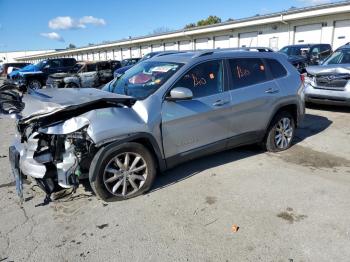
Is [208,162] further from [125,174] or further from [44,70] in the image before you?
[44,70]

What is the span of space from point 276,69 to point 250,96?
941 mm

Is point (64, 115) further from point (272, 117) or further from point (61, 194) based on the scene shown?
point (272, 117)

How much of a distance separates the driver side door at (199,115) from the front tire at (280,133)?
44.5 inches

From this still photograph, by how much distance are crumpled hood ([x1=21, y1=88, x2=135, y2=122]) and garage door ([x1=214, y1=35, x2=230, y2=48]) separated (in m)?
26.2

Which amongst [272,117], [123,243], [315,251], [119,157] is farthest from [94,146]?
[272,117]

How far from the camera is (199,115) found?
14.6 ft

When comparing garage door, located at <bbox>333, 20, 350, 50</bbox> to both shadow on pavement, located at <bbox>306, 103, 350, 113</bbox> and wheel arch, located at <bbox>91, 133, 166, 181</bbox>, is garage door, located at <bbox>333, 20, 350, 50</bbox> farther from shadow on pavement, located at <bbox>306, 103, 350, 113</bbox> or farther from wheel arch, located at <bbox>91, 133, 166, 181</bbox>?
wheel arch, located at <bbox>91, 133, 166, 181</bbox>

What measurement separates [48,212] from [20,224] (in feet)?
1.08

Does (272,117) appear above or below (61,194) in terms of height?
above

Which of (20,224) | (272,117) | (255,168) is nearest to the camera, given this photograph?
(20,224)

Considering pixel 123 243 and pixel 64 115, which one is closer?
pixel 123 243

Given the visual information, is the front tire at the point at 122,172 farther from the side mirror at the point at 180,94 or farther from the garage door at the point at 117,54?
the garage door at the point at 117,54

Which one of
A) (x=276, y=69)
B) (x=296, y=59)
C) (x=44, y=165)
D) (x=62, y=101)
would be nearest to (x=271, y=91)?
(x=276, y=69)

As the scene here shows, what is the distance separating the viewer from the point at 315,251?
121 inches
